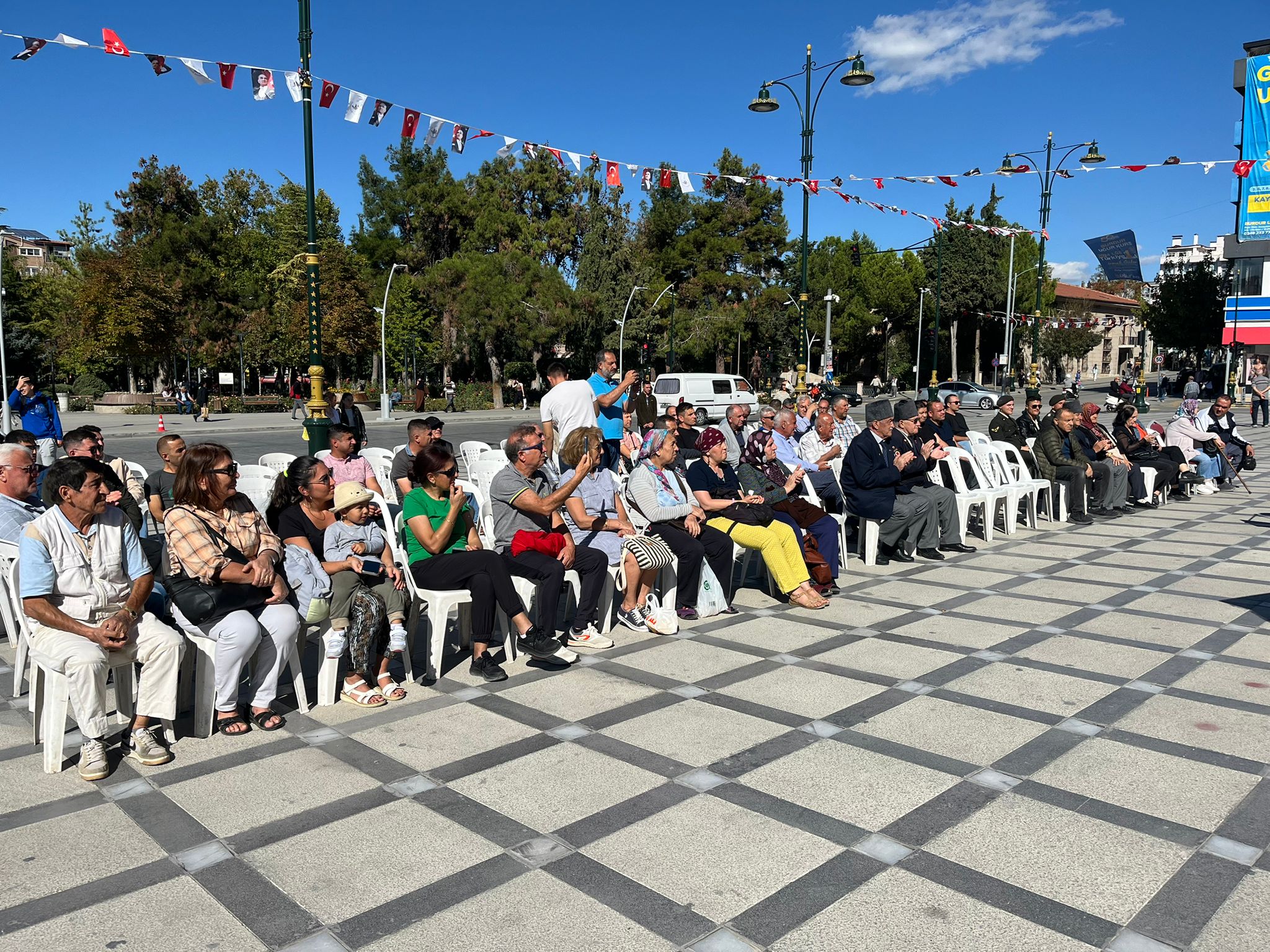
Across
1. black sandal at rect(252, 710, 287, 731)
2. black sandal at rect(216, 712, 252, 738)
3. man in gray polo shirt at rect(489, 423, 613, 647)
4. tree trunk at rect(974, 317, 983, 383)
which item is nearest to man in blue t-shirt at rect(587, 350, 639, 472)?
man in gray polo shirt at rect(489, 423, 613, 647)

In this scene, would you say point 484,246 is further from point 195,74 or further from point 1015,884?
point 1015,884

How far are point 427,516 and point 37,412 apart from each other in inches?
322

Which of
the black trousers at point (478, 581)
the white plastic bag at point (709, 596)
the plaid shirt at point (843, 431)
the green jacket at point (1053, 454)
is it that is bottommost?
the white plastic bag at point (709, 596)

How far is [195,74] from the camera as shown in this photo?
10.3m

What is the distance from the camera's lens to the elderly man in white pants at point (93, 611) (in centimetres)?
396

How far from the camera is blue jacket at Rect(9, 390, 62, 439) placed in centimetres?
1086

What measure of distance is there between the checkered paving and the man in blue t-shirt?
396 cm

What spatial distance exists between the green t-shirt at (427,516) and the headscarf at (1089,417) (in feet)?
28.3

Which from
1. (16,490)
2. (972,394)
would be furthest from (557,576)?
(972,394)

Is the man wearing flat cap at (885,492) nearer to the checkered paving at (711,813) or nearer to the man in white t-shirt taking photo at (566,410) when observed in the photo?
the man in white t-shirt taking photo at (566,410)

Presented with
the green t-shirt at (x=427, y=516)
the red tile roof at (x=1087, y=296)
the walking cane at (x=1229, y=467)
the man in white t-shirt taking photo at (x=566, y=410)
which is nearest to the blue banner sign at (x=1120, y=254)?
the walking cane at (x=1229, y=467)

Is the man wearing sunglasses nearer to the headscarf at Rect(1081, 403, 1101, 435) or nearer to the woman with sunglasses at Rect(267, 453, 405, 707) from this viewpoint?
the woman with sunglasses at Rect(267, 453, 405, 707)

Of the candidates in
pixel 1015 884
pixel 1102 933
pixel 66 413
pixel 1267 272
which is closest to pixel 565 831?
pixel 1015 884

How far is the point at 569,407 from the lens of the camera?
8.60 meters
